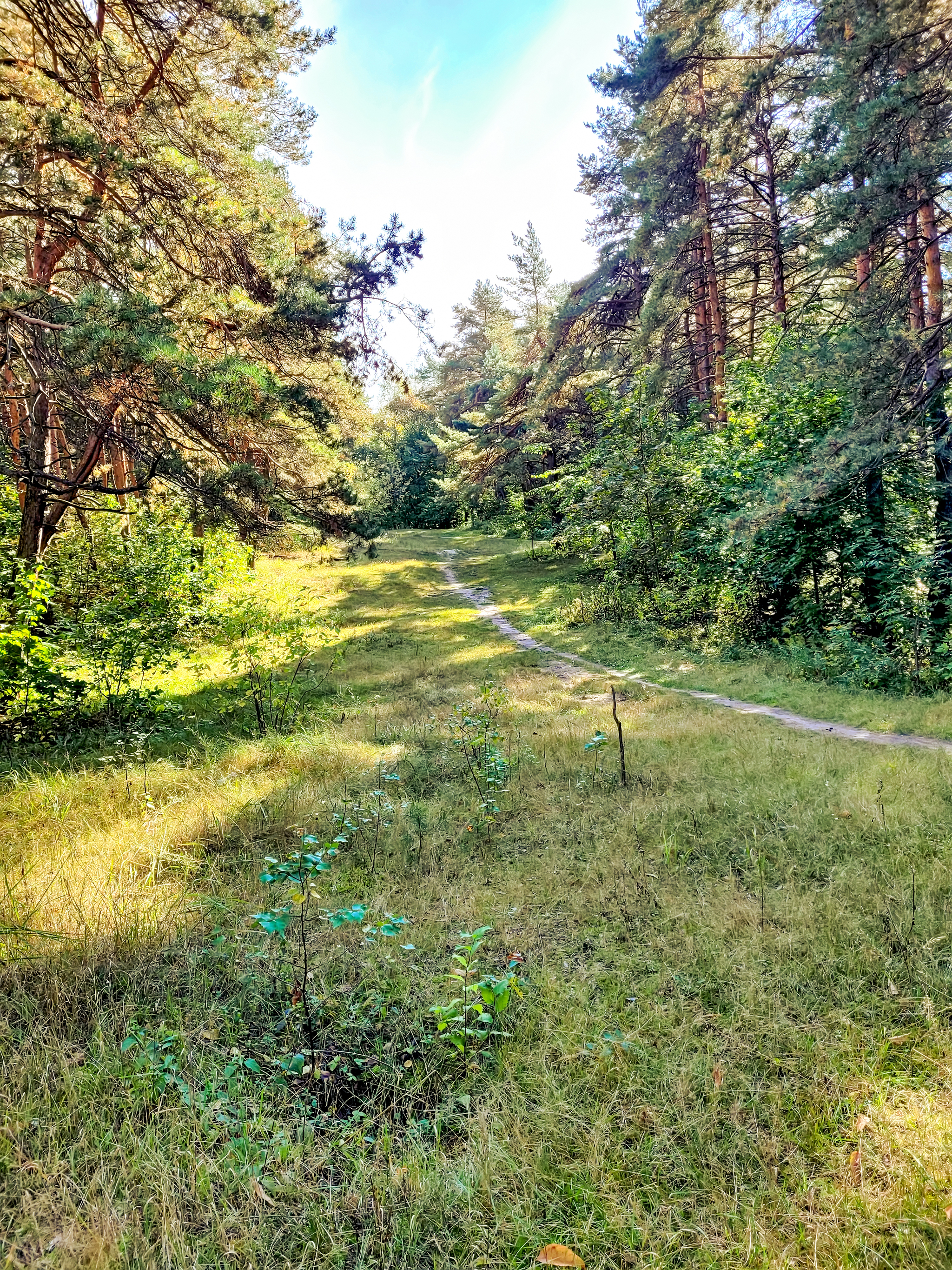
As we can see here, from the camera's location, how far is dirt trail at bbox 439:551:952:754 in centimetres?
652

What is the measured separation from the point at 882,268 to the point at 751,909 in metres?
11.1

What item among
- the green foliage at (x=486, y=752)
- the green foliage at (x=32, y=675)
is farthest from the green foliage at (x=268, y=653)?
the green foliage at (x=486, y=752)

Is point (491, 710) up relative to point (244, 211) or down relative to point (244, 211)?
down

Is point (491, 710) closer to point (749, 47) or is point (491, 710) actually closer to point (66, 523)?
point (66, 523)

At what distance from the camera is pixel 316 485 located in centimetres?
1119

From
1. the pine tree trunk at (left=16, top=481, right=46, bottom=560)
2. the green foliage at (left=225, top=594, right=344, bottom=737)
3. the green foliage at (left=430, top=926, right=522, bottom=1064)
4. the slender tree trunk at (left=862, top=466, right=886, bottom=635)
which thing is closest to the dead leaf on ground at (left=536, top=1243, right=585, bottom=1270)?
the green foliage at (left=430, top=926, right=522, bottom=1064)

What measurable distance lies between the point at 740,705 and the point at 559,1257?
24.9 ft

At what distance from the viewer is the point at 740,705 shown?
847 centimetres

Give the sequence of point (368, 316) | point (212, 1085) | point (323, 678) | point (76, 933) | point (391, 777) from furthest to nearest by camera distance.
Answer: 1. point (323, 678)
2. point (368, 316)
3. point (391, 777)
4. point (76, 933)
5. point (212, 1085)

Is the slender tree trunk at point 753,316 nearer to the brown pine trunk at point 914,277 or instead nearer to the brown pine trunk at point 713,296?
the brown pine trunk at point 713,296

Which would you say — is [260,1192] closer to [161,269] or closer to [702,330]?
[161,269]

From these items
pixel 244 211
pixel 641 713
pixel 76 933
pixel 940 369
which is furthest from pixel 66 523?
pixel 940 369

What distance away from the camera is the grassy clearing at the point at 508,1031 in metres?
1.92

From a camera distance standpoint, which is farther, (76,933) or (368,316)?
(368,316)
